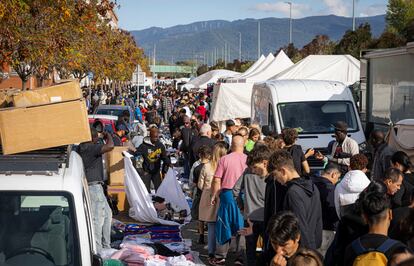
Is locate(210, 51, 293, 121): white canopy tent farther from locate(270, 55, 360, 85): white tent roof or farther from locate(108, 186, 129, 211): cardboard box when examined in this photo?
locate(108, 186, 129, 211): cardboard box

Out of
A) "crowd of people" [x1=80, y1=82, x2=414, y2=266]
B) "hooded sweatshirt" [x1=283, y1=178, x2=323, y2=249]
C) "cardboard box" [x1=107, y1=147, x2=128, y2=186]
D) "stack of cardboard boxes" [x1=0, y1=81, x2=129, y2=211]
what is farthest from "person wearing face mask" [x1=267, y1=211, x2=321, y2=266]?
"cardboard box" [x1=107, y1=147, x2=128, y2=186]

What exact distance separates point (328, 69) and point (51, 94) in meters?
19.2

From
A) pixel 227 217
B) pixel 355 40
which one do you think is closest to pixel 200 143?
pixel 227 217

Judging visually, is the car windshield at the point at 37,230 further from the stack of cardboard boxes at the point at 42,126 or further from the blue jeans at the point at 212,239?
the blue jeans at the point at 212,239

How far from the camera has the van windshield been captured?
54.5ft

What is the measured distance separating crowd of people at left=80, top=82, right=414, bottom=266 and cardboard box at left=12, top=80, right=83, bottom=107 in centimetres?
219

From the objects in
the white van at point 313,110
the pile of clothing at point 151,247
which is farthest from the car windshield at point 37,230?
the white van at point 313,110

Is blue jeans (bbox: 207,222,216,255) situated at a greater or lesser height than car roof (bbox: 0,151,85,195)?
lesser

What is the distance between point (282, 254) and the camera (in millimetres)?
5457

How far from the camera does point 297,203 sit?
6.62m

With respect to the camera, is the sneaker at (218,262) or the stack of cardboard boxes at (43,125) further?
the sneaker at (218,262)

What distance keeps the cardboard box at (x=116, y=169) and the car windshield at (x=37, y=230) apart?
9.20m

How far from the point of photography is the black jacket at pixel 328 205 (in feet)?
27.0

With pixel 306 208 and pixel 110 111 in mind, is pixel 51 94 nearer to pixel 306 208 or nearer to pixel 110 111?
pixel 306 208
